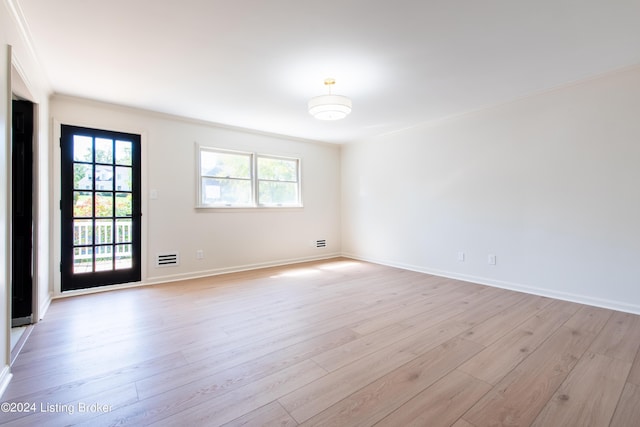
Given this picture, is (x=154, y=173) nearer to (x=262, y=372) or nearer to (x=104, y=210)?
(x=104, y=210)

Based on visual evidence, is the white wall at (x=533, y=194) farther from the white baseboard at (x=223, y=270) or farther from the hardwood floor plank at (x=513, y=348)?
the white baseboard at (x=223, y=270)

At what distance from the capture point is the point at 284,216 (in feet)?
17.7

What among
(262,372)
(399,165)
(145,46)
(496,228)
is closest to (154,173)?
(145,46)

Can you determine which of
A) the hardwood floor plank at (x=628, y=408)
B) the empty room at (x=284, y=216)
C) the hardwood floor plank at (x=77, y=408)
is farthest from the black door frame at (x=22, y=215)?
the hardwood floor plank at (x=628, y=408)

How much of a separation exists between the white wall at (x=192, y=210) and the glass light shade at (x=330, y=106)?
2256 millimetres

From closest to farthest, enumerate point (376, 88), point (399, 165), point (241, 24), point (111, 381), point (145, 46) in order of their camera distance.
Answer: point (111, 381) < point (241, 24) < point (145, 46) < point (376, 88) < point (399, 165)

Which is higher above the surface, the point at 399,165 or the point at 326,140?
the point at 326,140

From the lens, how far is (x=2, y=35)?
5.89 feet

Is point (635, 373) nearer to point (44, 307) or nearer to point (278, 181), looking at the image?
point (278, 181)

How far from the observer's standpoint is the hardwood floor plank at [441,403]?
1.43 meters

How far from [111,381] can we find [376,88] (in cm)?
346

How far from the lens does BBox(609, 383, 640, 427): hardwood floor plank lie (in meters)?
1.43

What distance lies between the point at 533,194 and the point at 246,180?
4.18 meters

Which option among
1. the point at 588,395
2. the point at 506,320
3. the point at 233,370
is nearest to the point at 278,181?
the point at 233,370
